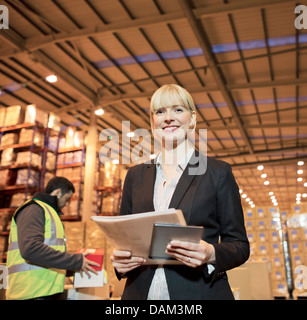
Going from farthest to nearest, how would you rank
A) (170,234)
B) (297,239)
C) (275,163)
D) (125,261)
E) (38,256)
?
(275,163)
(297,239)
(38,256)
(125,261)
(170,234)

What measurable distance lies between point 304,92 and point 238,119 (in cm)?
243

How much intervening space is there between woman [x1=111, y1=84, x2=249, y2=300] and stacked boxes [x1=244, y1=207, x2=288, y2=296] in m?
9.06

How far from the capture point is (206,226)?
1.38 m

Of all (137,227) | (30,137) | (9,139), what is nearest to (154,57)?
(30,137)

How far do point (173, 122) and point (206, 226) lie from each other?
47cm

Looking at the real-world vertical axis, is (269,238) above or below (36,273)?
above

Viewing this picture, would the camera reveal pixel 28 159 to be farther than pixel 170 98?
Yes

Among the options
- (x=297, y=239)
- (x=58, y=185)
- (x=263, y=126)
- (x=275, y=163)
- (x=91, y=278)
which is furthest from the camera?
(x=275, y=163)

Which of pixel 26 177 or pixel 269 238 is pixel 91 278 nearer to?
pixel 26 177

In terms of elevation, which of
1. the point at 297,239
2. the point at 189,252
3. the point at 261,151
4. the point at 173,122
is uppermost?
the point at 261,151

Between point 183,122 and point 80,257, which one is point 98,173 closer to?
point 80,257
